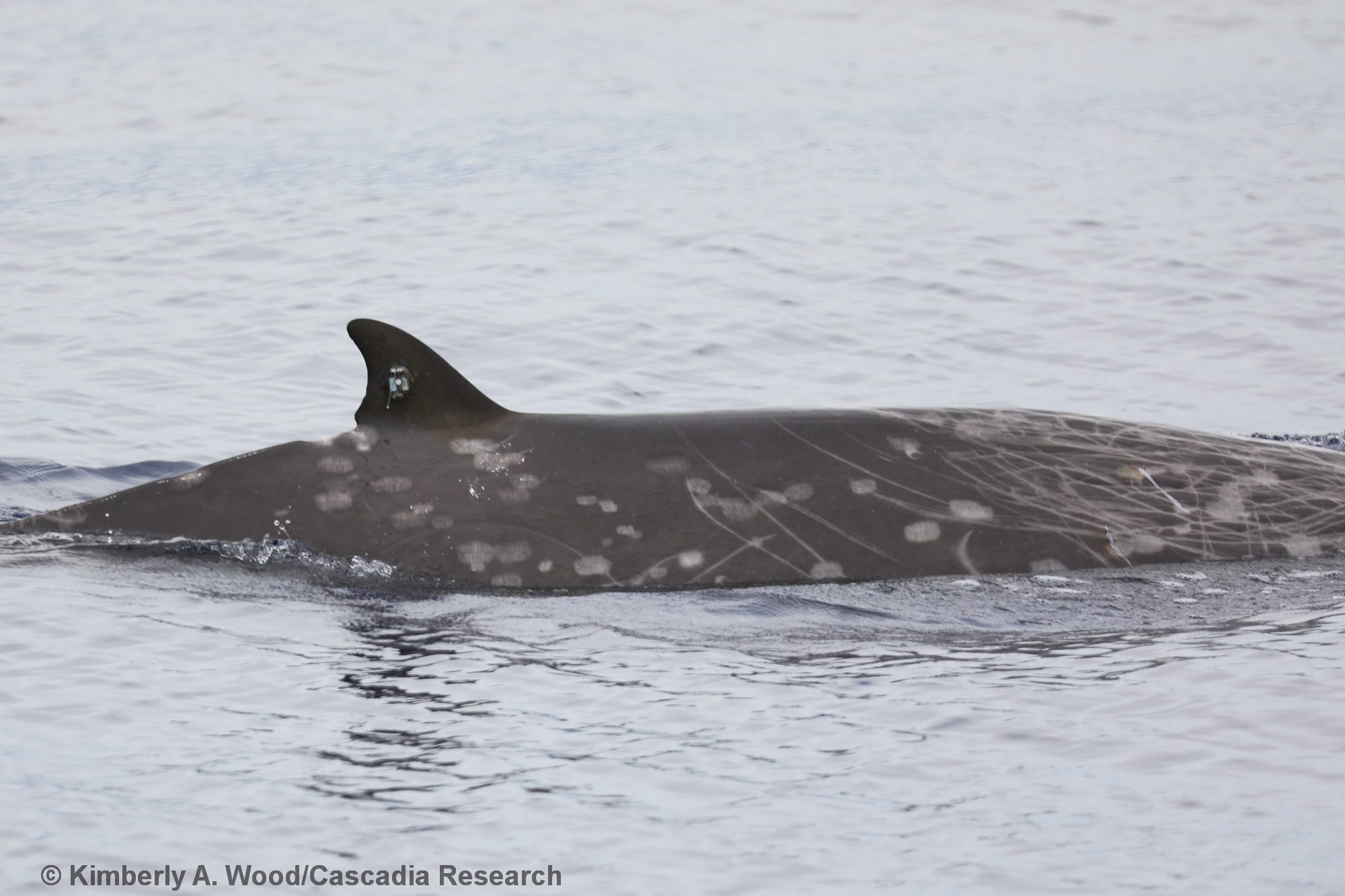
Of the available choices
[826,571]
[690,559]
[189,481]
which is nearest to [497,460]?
[690,559]

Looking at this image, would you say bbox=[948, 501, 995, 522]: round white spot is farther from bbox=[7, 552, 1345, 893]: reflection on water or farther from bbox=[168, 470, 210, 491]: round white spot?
bbox=[168, 470, 210, 491]: round white spot

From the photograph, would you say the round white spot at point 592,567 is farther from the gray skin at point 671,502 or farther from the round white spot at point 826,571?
the round white spot at point 826,571

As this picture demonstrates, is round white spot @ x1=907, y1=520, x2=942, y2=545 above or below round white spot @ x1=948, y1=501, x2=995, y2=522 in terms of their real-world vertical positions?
below

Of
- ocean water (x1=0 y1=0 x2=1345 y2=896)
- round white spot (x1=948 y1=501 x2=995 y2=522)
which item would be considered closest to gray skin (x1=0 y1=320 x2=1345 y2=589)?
round white spot (x1=948 y1=501 x2=995 y2=522)

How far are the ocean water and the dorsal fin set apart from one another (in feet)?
2.88

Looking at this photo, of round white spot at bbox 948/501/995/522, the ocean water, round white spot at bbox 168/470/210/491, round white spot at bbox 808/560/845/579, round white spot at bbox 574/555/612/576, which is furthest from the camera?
round white spot at bbox 948/501/995/522

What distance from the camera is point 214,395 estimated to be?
15.9 m

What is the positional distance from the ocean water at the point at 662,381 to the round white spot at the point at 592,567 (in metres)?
0.19

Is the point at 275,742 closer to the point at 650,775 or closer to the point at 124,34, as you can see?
the point at 650,775

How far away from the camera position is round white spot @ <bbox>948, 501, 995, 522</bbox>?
9102 millimetres

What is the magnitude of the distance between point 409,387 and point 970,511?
3083 mm

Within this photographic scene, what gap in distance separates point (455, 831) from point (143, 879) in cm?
105

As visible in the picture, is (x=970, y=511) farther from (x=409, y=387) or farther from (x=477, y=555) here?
(x=409, y=387)

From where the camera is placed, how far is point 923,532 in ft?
29.6
